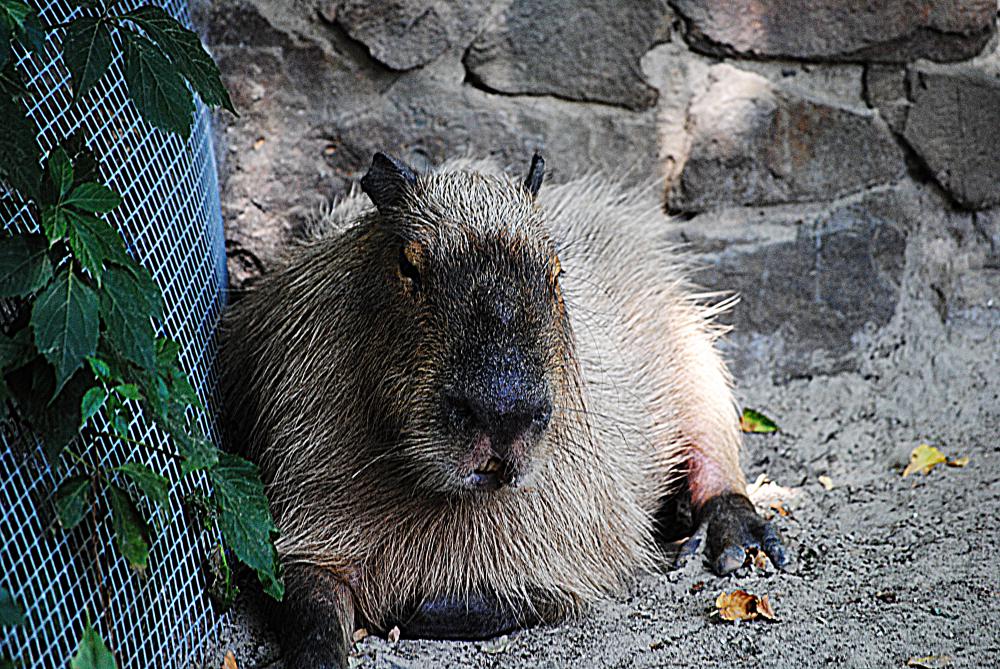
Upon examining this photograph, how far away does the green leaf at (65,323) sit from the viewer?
165cm

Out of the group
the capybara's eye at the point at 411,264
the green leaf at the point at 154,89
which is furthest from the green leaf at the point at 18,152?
the capybara's eye at the point at 411,264

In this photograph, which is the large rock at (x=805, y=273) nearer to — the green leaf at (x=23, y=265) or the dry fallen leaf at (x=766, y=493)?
the dry fallen leaf at (x=766, y=493)

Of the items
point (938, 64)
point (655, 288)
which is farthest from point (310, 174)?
point (938, 64)

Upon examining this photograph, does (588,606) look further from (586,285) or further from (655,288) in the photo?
(655,288)

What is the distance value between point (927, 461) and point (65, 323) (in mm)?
2452

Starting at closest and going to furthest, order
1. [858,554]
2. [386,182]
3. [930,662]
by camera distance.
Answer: [930,662] → [386,182] → [858,554]

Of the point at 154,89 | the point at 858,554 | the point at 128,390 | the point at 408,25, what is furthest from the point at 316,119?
the point at 858,554

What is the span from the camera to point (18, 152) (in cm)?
171

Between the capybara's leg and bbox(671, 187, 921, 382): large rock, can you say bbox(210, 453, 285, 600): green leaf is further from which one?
bbox(671, 187, 921, 382): large rock

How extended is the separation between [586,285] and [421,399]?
2.86 ft

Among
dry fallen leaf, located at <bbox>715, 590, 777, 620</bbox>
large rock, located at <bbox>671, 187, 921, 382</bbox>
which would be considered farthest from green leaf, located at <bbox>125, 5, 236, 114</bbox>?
large rock, located at <bbox>671, 187, 921, 382</bbox>

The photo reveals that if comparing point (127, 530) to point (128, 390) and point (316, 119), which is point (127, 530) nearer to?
point (128, 390)

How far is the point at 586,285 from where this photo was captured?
115 inches

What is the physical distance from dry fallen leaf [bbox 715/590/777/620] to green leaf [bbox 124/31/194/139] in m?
1.52
